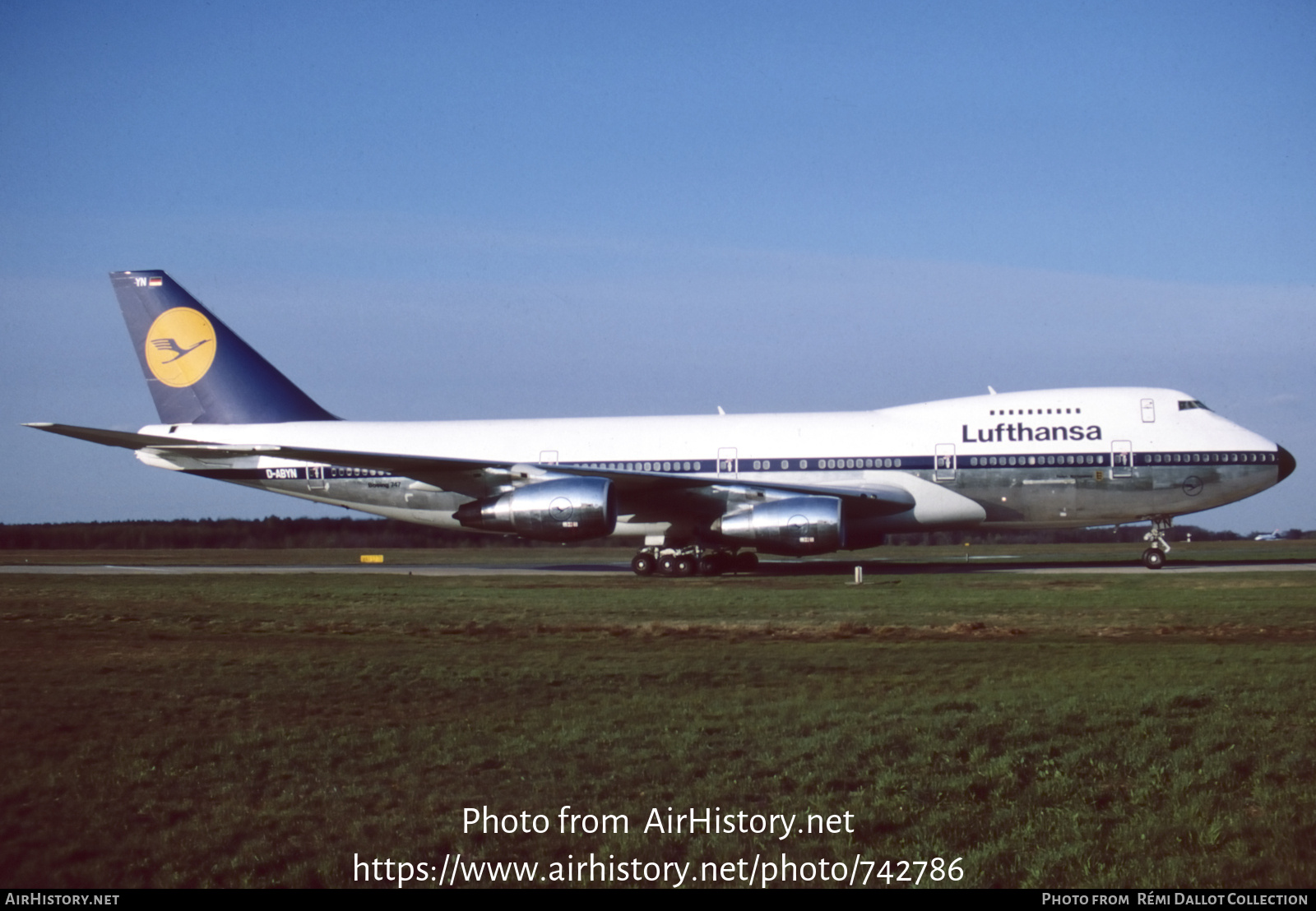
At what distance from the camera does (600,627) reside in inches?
663

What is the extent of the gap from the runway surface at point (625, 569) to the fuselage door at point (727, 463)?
2.64 m

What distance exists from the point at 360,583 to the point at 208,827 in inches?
822

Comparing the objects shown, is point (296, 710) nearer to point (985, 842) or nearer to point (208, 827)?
point (208, 827)

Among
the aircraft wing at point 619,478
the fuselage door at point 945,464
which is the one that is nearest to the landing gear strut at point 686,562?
the aircraft wing at point 619,478

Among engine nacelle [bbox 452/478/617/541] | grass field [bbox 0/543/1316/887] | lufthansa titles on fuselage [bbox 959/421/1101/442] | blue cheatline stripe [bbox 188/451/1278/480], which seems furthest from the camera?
lufthansa titles on fuselage [bbox 959/421/1101/442]

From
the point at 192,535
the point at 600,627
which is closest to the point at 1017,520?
the point at 600,627

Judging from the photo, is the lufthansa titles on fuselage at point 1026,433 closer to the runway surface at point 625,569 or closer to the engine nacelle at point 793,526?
the runway surface at point 625,569

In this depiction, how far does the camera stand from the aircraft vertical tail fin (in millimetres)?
31938

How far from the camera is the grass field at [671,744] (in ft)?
19.9

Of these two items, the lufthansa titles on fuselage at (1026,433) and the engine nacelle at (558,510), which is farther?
the lufthansa titles on fuselage at (1026,433)

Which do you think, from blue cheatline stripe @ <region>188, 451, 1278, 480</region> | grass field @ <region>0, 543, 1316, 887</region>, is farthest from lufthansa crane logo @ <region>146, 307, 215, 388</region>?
grass field @ <region>0, 543, 1316, 887</region>

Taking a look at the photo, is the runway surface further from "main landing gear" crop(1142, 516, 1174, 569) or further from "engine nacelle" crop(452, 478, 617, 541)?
"engine nacelle" crop(452, 478, 617, 541)

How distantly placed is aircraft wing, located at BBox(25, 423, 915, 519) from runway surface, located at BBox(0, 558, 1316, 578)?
1966 millimetres

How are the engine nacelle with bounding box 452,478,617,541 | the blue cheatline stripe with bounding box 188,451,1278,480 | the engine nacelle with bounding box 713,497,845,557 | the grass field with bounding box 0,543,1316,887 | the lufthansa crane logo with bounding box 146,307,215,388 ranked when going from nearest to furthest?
the grass field with bounding box 0,543,1316,887 < the engine nacelle with bounding box 713,497,845,557 < the engine nacelle with bounding box 452,478,617,541 < the blue cheatline stripe with bounding box 188,451,1278,480 < the lufthansa crane logo with bounding box 146,307,215,388
